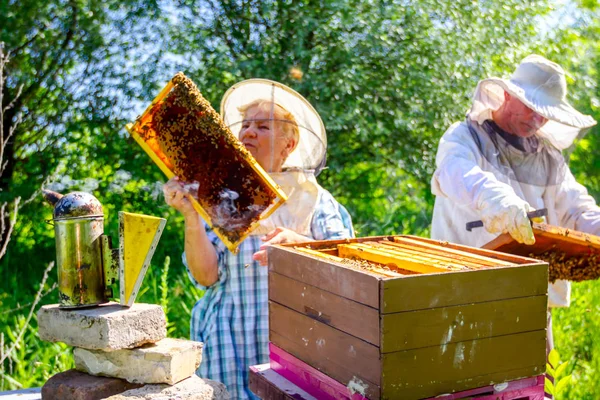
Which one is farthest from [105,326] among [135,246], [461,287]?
[461,287]

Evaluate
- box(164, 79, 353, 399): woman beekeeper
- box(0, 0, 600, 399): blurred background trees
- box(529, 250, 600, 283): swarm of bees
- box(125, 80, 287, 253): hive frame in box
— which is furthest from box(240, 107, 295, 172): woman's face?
box(0, 0, 600, 399): blurred background trees

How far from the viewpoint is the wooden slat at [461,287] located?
1.58 m

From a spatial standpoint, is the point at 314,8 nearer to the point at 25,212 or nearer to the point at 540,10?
the point at 540,10

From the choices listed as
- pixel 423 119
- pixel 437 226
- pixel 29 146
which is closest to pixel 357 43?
pixel 423 119

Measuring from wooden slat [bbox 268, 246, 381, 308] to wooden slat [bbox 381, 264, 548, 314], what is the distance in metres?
0.05

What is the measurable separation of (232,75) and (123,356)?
4.36m

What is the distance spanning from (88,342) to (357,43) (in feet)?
15.6

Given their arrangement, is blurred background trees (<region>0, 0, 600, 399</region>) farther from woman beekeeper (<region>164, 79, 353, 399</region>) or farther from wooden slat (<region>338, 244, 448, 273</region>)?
wooden slat (<region>338, 244, 448, 273</region>)

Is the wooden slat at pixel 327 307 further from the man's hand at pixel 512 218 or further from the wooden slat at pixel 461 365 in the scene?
Result: the man's hand at pixel 512 218

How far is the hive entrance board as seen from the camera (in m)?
2.61

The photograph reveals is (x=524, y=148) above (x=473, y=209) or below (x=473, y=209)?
above

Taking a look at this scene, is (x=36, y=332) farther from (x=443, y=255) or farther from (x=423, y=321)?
(x=423, y=321)

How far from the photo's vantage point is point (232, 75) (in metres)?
6.13

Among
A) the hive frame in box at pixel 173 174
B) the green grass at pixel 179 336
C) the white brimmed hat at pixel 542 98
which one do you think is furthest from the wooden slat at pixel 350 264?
the green grass at pixel 179 336
